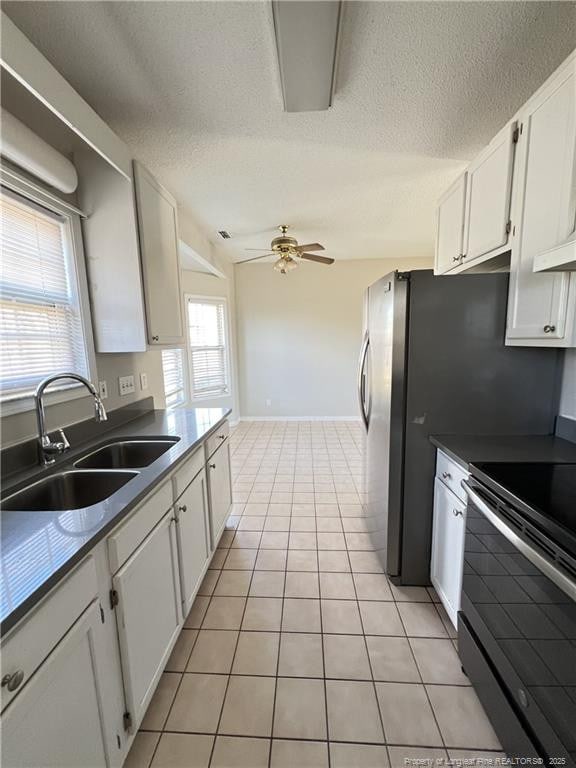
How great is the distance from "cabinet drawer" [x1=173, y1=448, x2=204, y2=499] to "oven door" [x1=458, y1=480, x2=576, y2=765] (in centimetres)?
129

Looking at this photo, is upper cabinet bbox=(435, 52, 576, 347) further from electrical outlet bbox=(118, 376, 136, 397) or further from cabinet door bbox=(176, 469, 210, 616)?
electrical outlet bbox=(118, 376, 136, 397)

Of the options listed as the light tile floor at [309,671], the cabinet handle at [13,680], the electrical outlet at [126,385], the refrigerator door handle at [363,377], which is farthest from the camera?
the refrigerator door handle at [363,377]

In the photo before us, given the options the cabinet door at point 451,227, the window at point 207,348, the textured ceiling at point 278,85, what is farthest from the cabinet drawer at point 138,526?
the window at point 207,348

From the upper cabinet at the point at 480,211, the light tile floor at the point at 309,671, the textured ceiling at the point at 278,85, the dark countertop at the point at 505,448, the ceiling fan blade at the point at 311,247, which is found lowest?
the light tile floor at the point at 309,671

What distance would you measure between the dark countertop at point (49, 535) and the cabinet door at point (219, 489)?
1.72 feet

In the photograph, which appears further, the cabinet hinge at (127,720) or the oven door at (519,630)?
the cabinet hinge at (127,720)

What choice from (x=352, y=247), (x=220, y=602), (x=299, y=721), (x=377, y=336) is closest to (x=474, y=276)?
(x=377, y=336)

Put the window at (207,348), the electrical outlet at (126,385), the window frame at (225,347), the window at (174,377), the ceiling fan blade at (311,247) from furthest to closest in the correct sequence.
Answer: the window at (207,348), the window frame at (225,347), the window at (174,377), the ceiling fan blade at (311,247), the electrical outlet at (126,385)

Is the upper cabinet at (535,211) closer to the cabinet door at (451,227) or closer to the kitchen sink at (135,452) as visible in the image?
the cabinet door at (451,227)

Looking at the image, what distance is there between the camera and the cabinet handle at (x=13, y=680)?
616mm

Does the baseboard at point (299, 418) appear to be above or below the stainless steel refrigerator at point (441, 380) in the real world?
below

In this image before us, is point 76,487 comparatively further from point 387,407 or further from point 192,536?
point 387,407

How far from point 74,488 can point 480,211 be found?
246 cm

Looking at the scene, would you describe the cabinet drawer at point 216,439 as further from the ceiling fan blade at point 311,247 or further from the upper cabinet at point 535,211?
the ceiling fan blade at point 311,247
